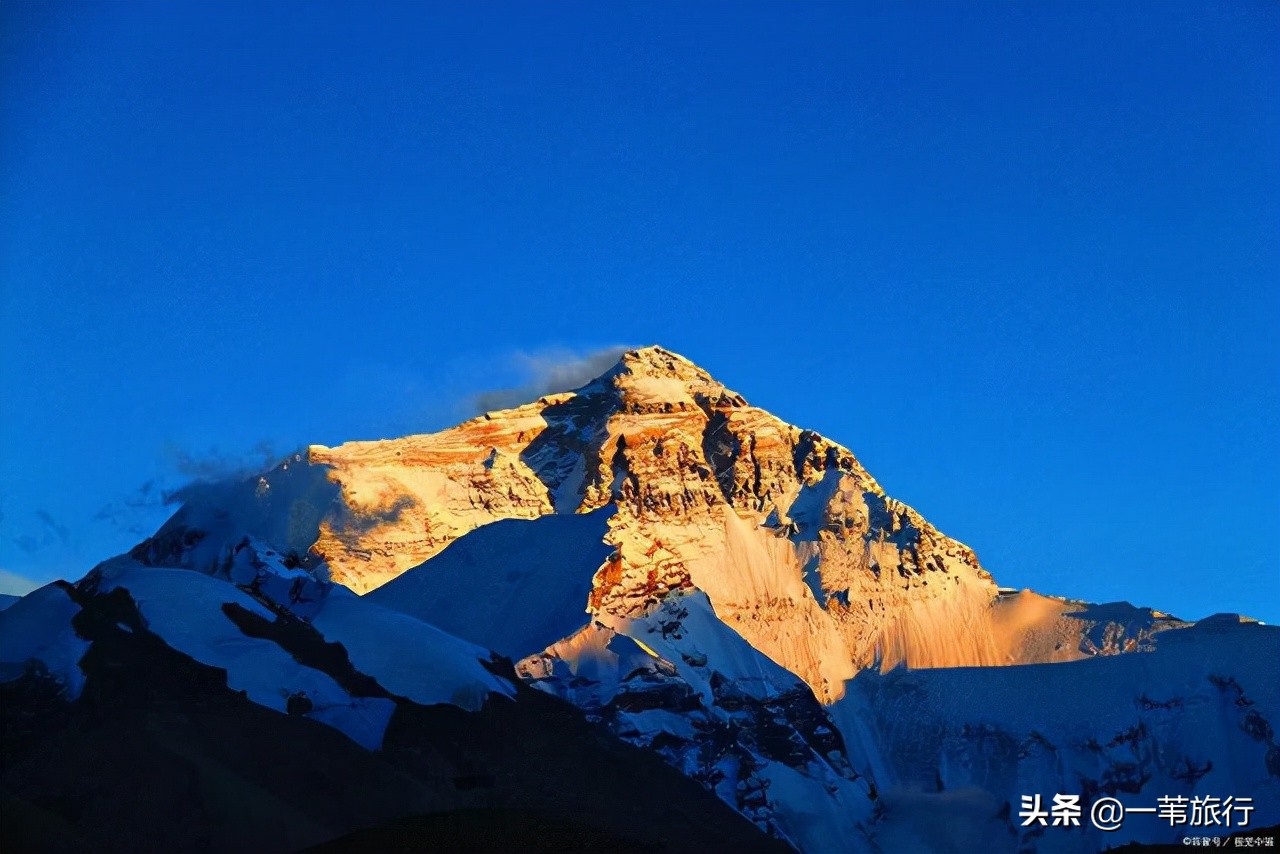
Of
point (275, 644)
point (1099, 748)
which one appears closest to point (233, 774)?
point (275, 644)

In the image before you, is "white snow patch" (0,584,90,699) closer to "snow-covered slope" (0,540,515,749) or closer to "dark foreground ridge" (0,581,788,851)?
"snow-covered slope" (0,540,515,749)

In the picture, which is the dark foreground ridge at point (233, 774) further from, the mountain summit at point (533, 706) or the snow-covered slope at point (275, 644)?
the snow-covered slope at point (275, 644)

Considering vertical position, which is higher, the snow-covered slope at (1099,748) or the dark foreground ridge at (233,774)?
the snow-covered slope at (1099,748)

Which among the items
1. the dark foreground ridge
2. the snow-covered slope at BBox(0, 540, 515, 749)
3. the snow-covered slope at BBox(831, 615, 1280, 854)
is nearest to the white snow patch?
the snow-covered slope at BBox(0, 540, 515, 749)

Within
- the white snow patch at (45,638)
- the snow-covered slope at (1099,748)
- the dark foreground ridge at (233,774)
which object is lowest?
the dark foreground ridge at (233,774)

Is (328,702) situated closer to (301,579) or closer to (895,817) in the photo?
(301,579)

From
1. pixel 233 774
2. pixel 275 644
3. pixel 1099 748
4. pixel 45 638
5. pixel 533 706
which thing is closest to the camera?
pixel 233 774

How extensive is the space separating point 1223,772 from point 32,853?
12051 centimetres

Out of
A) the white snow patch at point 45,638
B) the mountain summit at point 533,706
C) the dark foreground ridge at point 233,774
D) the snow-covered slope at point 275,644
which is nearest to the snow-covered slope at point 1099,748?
the mountain summit at point 533,706

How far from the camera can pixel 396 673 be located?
131 m

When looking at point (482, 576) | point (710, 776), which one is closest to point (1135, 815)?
point (710, 776)

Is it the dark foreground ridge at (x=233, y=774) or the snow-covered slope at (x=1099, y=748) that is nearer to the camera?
the dark foreground ridge at (x=233, y=774)

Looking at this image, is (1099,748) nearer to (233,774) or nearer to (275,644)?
(275,644)

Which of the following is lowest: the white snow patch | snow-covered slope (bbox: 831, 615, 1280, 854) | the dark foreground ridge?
the dark foreground ridge
